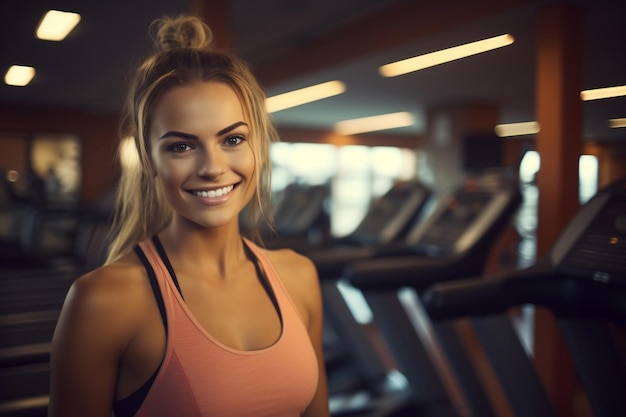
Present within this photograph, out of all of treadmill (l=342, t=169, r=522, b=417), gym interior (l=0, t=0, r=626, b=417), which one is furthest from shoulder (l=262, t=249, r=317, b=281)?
treadmill (l=342, t=169, r=522, b=417)

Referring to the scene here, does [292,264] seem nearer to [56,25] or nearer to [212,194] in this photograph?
[212,194]

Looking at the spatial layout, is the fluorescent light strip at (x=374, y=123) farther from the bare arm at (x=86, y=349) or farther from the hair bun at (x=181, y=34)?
the bare arm at (x=86, y=349)

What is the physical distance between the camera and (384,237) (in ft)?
9.91

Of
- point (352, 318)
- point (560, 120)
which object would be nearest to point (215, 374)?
point (560, 120)

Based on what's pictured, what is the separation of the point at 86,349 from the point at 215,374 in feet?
0.65

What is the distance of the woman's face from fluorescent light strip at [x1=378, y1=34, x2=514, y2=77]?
1.07 meters

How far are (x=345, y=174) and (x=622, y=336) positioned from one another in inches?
345

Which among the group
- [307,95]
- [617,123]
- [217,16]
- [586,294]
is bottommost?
[586,294]

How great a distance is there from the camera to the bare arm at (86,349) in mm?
822

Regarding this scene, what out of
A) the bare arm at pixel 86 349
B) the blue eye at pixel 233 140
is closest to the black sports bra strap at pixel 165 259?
the bare arm at pixel 86 349

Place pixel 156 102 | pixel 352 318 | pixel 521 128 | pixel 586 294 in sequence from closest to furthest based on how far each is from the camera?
pixel 156 102 → pixel 586 294 → pixel 521 128 → pixel 352 318

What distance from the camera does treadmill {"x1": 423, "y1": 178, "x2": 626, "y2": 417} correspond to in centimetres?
122

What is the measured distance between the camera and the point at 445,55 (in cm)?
274

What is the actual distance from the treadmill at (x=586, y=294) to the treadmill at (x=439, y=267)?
2.16 feet
